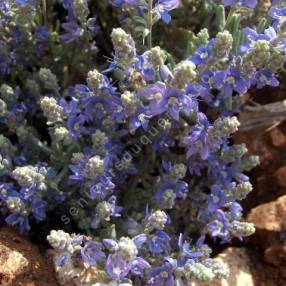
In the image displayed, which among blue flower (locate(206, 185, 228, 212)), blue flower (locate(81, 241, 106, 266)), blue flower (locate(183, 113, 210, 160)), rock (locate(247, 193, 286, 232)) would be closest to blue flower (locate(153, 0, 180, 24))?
blue flower (locate(183, 113, 210, 160))

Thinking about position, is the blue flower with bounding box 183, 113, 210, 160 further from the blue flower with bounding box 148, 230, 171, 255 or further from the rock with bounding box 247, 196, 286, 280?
the rock with bounding box 247, 196, 286, 280

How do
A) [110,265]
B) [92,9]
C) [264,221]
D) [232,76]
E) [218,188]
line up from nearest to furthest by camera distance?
[110,265]
[232,76]
[218,188]
[264,221]
[92,9]

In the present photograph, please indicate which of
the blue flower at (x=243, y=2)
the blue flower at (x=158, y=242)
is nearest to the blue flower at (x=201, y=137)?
the blue flower at (x=158, y=242)

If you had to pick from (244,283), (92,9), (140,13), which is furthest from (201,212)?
(92,9)

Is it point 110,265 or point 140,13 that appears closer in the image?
point 110,265

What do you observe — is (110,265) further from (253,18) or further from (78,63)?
(253,18)

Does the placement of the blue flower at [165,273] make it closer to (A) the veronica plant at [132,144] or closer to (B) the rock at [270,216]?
(A) the veronica plant at [132,144]

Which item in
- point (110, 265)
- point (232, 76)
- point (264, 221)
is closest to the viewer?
point (110, 265)
